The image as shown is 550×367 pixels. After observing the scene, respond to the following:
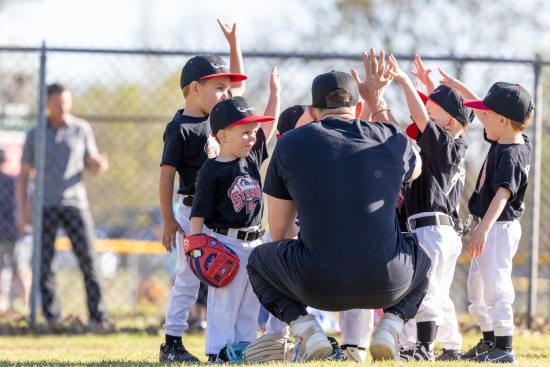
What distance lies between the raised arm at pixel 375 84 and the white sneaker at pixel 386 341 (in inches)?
47.9

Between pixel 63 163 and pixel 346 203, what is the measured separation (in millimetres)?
5065

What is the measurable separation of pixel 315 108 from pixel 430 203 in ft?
3.29

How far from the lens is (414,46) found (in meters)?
17.3

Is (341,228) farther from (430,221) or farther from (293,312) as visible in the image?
(430,221)

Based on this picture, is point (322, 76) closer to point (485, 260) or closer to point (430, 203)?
point (430, 203)

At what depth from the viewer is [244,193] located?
5559 mm

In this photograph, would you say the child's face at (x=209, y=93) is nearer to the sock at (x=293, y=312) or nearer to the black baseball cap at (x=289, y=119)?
the black baseball cap at (x=289, y=119)

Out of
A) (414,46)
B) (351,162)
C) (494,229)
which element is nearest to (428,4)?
(414,46)

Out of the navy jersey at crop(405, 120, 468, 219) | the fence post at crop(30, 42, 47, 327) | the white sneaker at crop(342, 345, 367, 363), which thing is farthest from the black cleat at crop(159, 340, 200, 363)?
the fence post at crop(30, 42, 47, 327)

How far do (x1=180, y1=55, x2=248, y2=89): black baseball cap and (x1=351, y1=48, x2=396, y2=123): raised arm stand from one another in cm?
93

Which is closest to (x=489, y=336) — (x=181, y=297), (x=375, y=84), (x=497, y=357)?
(x=497, y=357)

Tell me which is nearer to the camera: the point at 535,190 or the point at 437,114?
the point at 437,114

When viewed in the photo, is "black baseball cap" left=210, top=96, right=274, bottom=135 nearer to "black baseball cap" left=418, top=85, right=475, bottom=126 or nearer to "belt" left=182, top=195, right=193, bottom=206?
"belt" left=182, top=195, right=193, bottom=206

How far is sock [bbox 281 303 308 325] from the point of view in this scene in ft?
16.5
